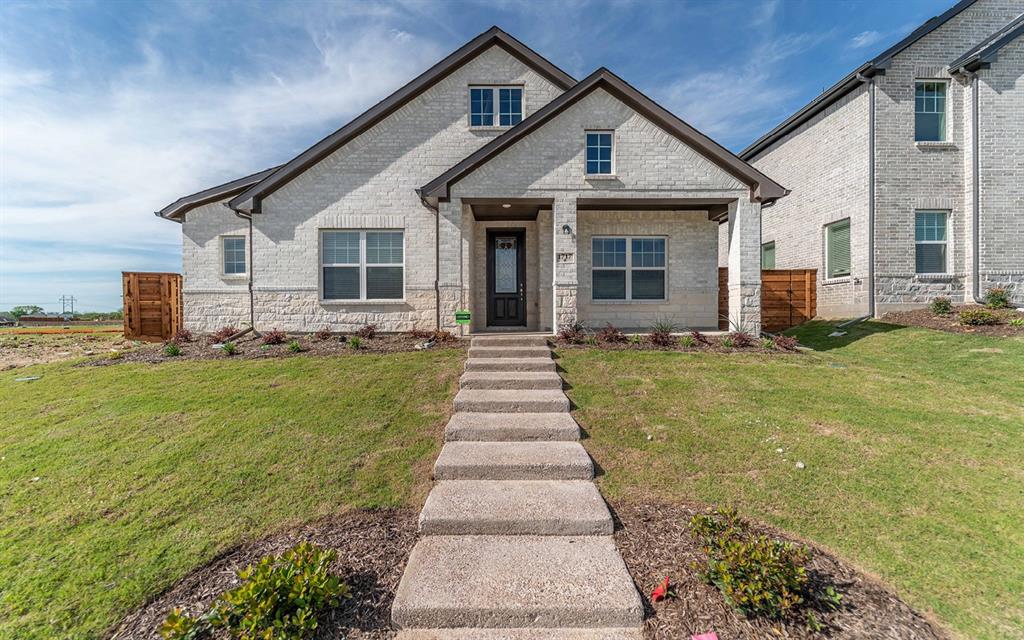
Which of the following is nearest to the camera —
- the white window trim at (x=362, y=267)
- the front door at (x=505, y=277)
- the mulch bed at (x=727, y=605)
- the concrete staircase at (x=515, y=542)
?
the mulch bed at (x=727, y=605)

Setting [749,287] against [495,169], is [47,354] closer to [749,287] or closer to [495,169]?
[495,169]

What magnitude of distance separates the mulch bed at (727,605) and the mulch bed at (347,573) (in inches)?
71.7

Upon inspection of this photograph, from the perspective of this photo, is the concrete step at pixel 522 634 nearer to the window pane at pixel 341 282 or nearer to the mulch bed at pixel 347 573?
the mulch bed at pixel 347 573

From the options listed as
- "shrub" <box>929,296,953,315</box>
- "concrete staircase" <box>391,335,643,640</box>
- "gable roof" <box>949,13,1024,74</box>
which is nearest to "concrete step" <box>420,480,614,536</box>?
"concrete staircase" <box>391,335,643,640</box>

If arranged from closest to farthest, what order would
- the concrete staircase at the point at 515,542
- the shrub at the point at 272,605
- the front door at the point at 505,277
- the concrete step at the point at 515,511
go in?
the shrub at the point at 272,605
the concrete staircase at the point at 515,542
the concrete step at the point at 515,511
the front door at the point at 505,277

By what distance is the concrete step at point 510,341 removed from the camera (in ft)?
27.0

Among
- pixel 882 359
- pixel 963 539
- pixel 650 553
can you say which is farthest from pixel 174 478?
pixel 882 359

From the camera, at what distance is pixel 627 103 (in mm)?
9344

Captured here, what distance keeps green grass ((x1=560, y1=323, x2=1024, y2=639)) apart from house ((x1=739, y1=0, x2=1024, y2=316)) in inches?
205

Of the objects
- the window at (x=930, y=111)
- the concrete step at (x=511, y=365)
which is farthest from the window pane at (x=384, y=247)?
the window at (x=930, y=111)

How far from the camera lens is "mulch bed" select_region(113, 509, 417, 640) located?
2.69 meters

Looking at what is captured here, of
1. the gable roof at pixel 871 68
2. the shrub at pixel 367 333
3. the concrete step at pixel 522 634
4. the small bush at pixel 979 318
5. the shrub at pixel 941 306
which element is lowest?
the concrete step at pixel 522 634

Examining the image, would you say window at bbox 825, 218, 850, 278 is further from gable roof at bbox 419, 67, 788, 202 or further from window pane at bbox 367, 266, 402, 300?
window pane at bbox 367, 266, 402, 300

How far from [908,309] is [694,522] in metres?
13.7
